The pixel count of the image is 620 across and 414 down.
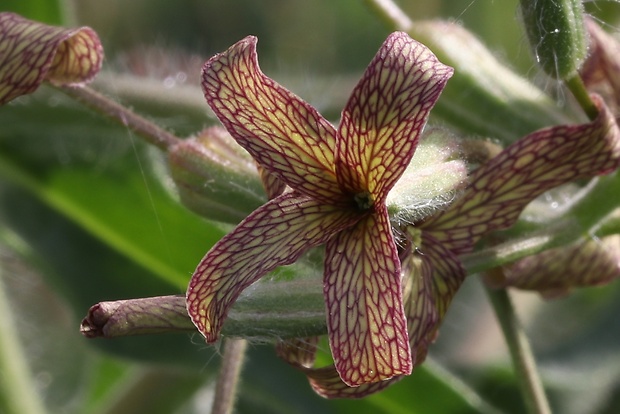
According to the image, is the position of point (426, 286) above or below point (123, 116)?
above

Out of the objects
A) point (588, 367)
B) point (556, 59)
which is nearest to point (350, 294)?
point (556, 59)

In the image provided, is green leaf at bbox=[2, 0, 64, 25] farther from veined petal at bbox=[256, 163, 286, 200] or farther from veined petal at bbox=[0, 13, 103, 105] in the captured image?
veined petal at bbox=[256, 163, 286, 200]

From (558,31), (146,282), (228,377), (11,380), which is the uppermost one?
(558,31)

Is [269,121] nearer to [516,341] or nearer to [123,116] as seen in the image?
[123,116]

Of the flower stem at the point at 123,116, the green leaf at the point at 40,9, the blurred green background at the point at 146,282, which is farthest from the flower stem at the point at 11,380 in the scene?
the flower stem at the point at 123,116

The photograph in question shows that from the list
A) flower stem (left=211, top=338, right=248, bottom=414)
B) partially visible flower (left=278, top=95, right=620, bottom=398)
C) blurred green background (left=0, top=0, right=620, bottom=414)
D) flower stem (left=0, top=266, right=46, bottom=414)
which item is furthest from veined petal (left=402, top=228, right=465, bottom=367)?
flower stem (left=0, top=266, right=46, bottom=414)

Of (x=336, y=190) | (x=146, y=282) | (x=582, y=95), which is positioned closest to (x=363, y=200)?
(x=336, y=190)
